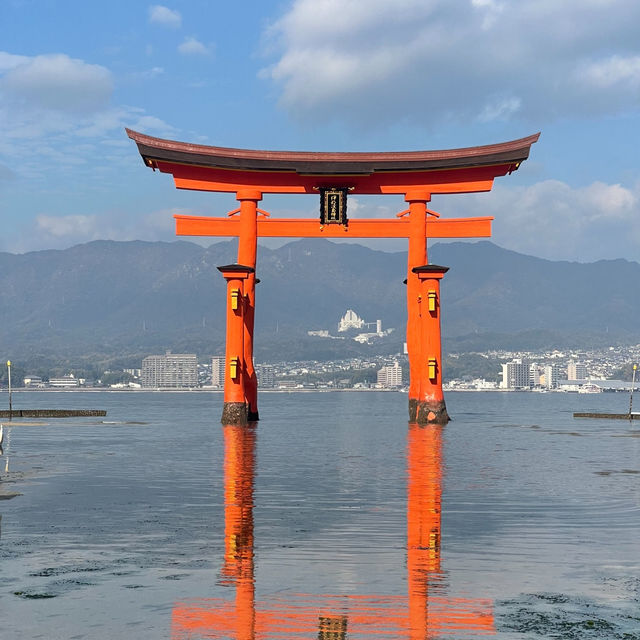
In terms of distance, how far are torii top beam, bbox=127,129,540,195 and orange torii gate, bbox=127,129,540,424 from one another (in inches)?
1.6

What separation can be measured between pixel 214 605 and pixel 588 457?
21.1m

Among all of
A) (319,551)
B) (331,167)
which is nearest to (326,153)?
(331,167)

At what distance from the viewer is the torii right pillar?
42.0 m

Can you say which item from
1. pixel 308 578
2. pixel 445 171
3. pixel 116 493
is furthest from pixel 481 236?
pixel 308 578

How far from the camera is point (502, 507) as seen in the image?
1617 cm

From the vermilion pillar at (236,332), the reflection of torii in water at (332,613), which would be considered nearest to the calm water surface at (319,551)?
the reflection of torii in water at (332,613)

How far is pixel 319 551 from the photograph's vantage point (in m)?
11.7

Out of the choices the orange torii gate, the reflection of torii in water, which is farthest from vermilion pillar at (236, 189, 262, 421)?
the reflection of torii in water

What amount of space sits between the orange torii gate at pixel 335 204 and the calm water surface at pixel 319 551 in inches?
681

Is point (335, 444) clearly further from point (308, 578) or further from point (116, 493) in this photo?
point (308, 578)

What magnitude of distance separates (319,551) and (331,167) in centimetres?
3208

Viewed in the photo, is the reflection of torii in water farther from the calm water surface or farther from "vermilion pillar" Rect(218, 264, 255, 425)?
"vermilion pillar" Rect(218, 264, 255, 425)

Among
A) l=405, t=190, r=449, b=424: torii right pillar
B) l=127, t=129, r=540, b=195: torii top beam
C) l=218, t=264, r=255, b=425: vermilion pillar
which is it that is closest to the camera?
l=218, t=264, r=255, b=425: vermilion pillar

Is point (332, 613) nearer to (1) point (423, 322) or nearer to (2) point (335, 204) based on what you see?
(1) point (423, 322)
